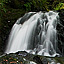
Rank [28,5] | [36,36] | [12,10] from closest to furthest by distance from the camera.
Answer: [36,36]
[12,10]
[28,5]

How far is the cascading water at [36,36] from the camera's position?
6.14m

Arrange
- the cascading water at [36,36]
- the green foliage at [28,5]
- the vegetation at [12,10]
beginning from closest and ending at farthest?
the cascading water at [36,36] < the vegetation at [12,10] < the green foliage at [28,5]

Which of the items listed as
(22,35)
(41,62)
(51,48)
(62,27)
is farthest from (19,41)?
(41,62)

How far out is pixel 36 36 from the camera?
6.59 meters

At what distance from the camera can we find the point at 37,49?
6.10 meters

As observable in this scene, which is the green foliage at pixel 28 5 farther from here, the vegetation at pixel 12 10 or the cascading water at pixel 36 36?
the cascading water at pixel 36 36

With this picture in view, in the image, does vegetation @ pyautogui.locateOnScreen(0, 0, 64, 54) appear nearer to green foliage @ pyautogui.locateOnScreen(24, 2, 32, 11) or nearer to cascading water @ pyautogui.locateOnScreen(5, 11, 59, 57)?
green foliage @ pyautogui.locateOnScreen(24, 2, 32, 11)

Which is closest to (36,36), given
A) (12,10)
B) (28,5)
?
(12,10)

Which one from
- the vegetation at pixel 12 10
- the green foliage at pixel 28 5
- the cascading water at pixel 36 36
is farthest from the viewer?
the green foliage at pixel 28 5

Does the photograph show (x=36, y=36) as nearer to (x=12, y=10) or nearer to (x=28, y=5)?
(x=12, y=10)

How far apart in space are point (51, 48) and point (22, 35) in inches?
72.3

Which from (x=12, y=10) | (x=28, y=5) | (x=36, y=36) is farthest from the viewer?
(x=28, y=5)

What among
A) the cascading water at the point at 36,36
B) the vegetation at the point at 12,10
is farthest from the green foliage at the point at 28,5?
the cascading water at the point at 36,36

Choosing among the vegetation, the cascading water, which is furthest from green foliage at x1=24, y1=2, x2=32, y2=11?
the cascading water
